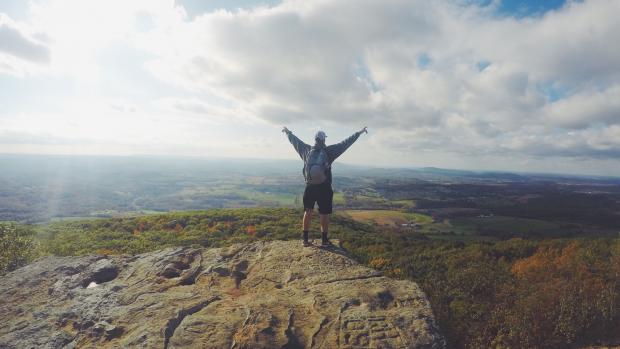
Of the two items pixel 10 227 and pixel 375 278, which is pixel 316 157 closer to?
pixel 375 278

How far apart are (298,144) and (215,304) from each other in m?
5.35

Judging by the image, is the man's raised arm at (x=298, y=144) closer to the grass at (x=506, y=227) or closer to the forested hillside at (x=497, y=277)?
the forested hillside at (x=497, y=277)

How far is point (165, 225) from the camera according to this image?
66.0 ft

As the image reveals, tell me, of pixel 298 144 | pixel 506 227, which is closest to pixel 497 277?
pixel 298 144

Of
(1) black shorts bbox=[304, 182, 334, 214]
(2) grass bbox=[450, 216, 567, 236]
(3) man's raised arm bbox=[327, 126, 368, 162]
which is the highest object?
(3) man's raised arm bbox=[327, 126, 368, 162]

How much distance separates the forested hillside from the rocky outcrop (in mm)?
1990

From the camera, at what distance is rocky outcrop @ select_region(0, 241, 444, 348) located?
5.28 metres

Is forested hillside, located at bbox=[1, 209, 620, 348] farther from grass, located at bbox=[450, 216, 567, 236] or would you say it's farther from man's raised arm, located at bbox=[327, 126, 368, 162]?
grass, located at bbox=[450, 216, 567, 236]

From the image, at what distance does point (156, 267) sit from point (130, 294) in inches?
62.8

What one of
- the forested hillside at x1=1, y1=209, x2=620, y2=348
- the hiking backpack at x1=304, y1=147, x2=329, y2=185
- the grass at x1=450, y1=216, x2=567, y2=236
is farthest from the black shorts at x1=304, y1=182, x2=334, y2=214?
the grass at x1=450, y1=216, x2=567, y2=236

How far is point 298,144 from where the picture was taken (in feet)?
32.8

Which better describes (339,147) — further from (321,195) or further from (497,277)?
(497,277)

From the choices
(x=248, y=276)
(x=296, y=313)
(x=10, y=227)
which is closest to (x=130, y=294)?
(x=248, y=276)

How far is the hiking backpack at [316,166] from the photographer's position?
353 inches
